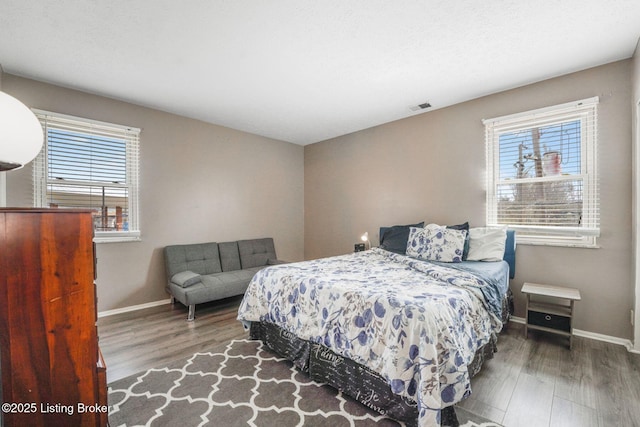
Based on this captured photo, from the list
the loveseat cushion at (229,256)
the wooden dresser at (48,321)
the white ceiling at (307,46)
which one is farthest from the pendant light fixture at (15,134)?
the loveseat cushion at (229,256)

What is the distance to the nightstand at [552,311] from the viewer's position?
2.55 m

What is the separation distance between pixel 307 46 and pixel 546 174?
278 cm

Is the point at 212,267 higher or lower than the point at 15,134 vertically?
lower

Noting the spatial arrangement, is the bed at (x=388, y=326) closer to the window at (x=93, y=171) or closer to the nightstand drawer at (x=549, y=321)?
the nightstand drawer at (x=549, y=321)

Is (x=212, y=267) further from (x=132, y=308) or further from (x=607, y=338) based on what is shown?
(x=607, y=338)

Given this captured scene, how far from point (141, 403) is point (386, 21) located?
3.14m

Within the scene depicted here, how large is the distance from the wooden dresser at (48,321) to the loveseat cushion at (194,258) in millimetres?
2595

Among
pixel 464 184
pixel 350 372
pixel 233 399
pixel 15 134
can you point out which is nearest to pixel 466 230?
pixel 464 184

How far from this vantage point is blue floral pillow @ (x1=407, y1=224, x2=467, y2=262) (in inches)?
119

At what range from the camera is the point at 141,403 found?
1841mm

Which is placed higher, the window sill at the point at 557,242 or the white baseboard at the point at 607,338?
the window sill at the point at 557,242

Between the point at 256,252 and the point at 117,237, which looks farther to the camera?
the point at 256,252

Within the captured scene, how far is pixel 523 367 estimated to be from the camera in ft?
7.39

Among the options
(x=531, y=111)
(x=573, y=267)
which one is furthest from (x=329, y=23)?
(x=573, y=267)
